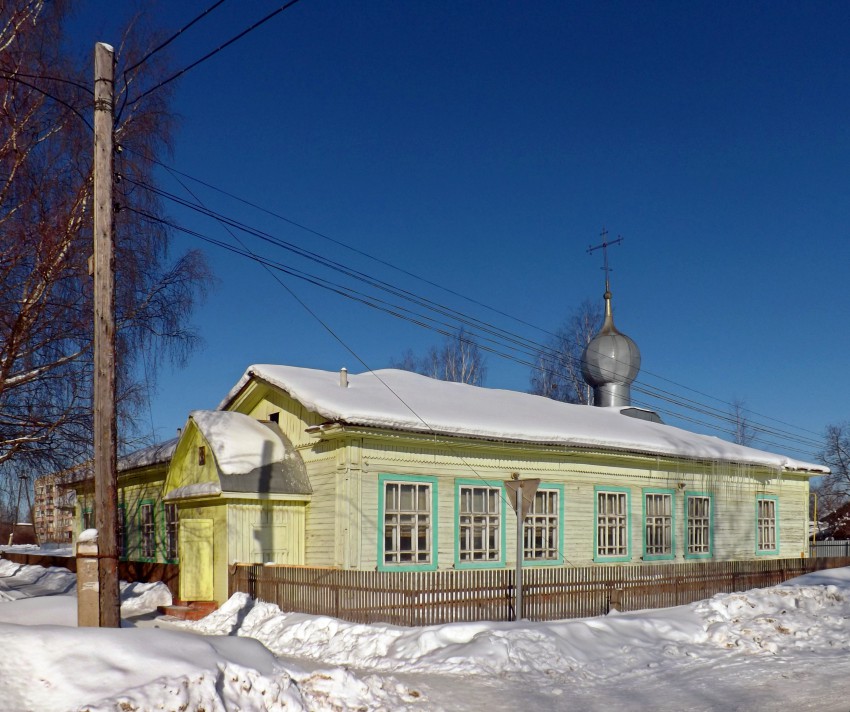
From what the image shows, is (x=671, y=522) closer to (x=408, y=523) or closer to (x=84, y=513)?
(x=408, y=523)

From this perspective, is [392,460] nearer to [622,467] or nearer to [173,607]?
[173,607]

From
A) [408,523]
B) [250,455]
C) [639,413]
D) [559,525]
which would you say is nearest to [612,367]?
[639,413]

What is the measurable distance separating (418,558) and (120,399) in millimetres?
7190

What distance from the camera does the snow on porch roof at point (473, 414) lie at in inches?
679

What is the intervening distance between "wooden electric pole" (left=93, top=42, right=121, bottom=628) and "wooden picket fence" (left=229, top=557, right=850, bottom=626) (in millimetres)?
4528

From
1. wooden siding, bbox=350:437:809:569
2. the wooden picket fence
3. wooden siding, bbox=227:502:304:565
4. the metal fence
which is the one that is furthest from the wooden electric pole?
the metal fence

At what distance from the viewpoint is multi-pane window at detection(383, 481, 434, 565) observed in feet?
56.6

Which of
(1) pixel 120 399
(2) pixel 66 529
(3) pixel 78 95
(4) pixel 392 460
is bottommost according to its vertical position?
(2) pixel 66 529

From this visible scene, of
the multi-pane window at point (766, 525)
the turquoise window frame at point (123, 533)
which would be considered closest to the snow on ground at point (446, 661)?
the turquoise window frame at point (123, 533)

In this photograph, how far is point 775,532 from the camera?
25906 mm

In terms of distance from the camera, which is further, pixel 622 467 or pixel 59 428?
pixel 622 467

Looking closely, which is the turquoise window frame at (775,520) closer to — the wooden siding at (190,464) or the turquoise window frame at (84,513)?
the wooden siding at (190,464)

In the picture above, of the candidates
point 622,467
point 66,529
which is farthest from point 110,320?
point 66,529

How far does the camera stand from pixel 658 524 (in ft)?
74.2
